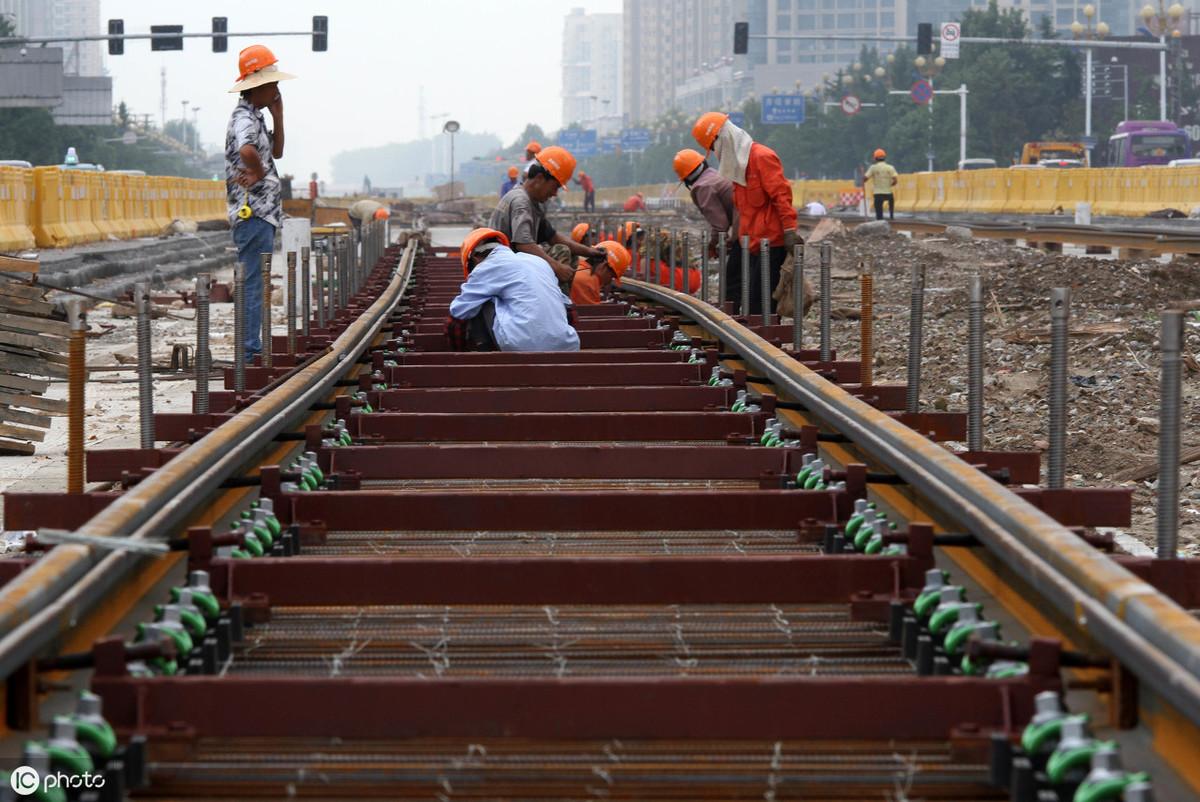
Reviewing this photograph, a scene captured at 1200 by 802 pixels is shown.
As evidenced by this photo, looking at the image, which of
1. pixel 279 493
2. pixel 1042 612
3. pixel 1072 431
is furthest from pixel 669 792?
pixel 1072 431

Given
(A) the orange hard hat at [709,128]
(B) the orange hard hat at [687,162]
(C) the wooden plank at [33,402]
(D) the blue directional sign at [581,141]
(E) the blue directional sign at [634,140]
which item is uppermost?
(D) the blue directional sign at [581,141]

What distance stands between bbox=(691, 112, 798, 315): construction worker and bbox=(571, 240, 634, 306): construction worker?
1218mm

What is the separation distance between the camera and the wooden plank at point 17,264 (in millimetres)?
14380

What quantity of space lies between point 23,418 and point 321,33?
44431 mm

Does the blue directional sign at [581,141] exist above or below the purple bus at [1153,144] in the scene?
above

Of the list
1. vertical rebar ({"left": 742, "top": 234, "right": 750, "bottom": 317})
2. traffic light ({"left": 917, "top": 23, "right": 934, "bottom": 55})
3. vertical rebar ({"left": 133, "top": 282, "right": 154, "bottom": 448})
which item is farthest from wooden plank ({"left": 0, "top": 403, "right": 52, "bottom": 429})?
traffic light ({"left": 917, "top": 23, "right": 934, "bottom": 55})

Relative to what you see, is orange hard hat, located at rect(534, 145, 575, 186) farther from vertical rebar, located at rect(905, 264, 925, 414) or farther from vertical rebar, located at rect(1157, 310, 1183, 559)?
vertical rebar, located at rect(1157, 310, 1183, 559)

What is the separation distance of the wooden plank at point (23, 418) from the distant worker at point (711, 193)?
593 cm

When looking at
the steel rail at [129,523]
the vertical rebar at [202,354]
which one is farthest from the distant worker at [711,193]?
the vertical rebar at [202,354]

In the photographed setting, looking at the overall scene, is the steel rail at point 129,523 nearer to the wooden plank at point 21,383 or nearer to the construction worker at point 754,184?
the wooden plank at point 21,383

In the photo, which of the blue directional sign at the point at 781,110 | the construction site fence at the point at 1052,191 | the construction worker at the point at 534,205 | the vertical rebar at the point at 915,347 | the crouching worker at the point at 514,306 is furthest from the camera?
the blue directional sign at the point at 781,110

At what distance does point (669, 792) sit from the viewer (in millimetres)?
3473

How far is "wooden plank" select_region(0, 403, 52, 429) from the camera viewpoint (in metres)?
10.3

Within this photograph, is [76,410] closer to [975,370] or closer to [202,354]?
[202,354]
